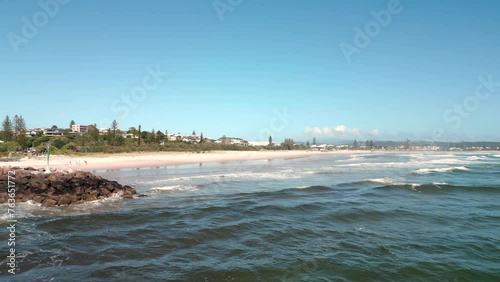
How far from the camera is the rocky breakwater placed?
56.0 feet

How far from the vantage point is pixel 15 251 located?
9203 mm

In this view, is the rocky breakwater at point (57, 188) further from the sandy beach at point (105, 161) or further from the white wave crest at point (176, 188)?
the sandy beach at point (105, 161)

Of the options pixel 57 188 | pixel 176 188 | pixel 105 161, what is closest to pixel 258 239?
pixel 176 188

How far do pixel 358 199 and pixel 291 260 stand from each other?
11.0 meters

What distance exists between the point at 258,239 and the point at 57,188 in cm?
1336

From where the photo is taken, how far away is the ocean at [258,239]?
808cm

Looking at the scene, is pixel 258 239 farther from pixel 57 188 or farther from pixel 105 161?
pixel 105 161

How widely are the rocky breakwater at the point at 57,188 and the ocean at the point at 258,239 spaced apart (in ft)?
3.48

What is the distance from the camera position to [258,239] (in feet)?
35.8

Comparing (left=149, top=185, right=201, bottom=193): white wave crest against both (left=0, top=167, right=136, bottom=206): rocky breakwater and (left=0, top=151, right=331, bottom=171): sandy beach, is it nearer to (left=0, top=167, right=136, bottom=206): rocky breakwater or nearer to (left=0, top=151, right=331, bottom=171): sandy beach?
(left=0, top=167, right=136, bottom=206): rocky breakwater

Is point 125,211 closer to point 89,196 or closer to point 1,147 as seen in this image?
point 89,196

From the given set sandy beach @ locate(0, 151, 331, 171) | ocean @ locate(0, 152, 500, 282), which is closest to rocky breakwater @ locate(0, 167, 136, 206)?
ocean @ locate(0, 152, 500, 282)

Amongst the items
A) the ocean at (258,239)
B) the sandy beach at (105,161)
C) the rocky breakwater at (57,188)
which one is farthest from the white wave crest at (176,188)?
the sandy beach at (105,161)

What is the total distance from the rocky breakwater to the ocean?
106 cm
